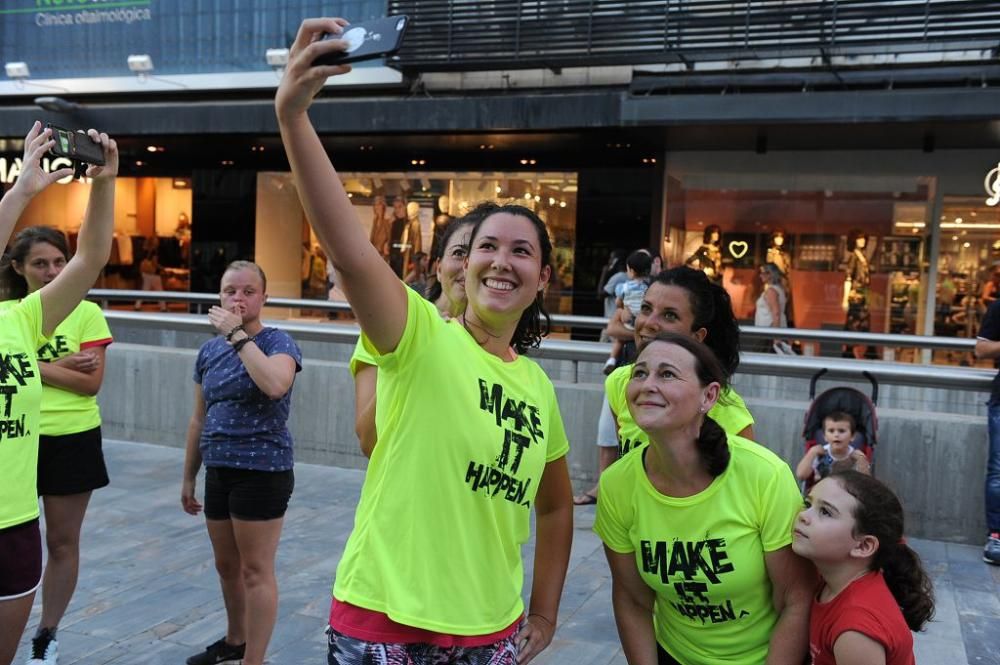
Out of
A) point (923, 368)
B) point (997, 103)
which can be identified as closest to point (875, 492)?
point (923, 368)

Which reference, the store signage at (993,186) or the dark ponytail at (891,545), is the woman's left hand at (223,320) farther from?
the store signage at (993,186)

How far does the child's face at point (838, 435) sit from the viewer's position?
5512mm

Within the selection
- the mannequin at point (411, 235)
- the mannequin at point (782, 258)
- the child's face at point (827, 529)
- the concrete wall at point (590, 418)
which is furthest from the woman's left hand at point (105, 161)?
the mannequin at point (411, 235)

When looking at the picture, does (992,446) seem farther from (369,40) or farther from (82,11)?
(82,11)

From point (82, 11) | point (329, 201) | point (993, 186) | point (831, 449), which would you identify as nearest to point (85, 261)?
point (329, 201)

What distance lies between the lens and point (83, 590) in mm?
5234

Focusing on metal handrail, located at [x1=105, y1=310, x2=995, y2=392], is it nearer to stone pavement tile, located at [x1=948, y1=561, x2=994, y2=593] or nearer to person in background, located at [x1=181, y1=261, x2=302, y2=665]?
stone pavement tile, located at [x1=948, y1=561, x2=994, y2=593]

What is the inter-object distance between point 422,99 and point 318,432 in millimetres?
6974

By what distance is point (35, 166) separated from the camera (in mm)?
3037

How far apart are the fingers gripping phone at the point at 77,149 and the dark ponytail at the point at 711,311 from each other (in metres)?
2.12

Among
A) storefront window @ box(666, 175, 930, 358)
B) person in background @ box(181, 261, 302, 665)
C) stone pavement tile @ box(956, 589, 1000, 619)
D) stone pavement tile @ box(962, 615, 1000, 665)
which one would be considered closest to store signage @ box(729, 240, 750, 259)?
storefront window @ box(666, 175, 930, 358)

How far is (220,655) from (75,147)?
2506mm

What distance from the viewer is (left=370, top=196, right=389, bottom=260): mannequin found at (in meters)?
16.2

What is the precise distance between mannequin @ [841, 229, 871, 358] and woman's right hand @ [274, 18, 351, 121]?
43.0 ft
